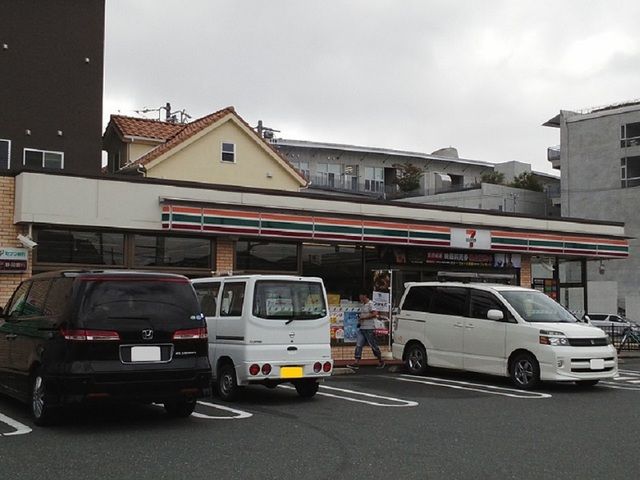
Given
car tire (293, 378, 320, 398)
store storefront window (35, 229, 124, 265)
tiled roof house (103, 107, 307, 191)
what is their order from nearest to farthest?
car tire (293, 378, 320, 398) → store storefront window (35, 229, 124, 265) → tiled roof house (103, 107, 307, 191)

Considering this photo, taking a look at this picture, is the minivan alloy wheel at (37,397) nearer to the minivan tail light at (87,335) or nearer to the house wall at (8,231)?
the minivan tail light at (87,335)

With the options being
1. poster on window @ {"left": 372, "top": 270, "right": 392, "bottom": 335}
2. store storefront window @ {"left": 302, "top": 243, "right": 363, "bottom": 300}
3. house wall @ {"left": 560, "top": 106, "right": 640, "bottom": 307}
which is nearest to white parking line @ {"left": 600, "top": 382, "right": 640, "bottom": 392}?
poster on window @ {"left": 372, "top": 270, "right": 392, "bottom": 335}

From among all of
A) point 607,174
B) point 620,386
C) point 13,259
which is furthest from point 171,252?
point 607,174

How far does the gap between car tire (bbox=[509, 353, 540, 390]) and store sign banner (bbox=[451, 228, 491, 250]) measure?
7.24 meters

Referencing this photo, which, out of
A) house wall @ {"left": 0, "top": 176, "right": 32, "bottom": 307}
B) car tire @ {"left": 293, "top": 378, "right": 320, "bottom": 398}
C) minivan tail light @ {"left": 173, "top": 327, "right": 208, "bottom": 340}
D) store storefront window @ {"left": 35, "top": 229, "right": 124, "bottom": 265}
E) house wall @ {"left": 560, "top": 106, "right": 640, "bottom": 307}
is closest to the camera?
minivan tail light @ {"left": 173, "top": 327, "right": 208, "bottom": 340}

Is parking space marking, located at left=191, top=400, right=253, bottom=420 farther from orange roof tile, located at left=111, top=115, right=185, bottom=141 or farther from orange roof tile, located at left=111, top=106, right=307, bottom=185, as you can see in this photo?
orange roof tile, located at left=111, top=115, right=185, bottom=141

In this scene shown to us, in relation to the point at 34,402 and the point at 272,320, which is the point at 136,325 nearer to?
the point at 34,402

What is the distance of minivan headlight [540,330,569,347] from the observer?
1384 cm

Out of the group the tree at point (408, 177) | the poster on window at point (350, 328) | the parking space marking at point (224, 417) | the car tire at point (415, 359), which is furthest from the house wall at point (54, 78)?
the tree at point (408, 177)

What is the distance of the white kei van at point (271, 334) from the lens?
11641 mm

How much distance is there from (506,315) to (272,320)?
5243 millimetres

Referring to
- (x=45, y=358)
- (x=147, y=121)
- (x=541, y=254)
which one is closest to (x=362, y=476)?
(x=45, y=358)

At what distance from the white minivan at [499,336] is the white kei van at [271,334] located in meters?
4.13

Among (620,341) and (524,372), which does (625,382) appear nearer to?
(524,372)
